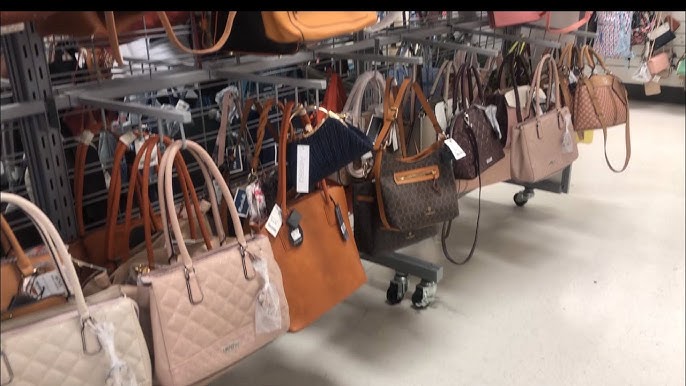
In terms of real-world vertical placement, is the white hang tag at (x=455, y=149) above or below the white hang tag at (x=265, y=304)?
above

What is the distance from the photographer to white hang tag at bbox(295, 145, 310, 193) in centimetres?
163

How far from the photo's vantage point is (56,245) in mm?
1104

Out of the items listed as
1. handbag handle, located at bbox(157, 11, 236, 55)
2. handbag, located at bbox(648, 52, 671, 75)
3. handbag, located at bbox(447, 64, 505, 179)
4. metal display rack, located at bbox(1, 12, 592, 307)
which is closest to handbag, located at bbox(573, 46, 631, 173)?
handbag, located at bbox(447, 64, 505, 179)

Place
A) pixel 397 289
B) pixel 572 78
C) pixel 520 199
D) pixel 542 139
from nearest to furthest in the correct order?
pixel 542 139 → pixel 397 289 → pixel 572 78 → pixel 520 199

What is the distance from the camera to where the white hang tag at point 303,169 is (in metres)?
1.63

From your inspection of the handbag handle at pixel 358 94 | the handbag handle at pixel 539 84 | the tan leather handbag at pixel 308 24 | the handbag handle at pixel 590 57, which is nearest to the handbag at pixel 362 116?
the handbag handle at pixel 358 94

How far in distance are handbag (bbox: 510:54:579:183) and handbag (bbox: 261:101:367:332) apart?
1.00 m

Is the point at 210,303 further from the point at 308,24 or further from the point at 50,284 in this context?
the point at 308,24

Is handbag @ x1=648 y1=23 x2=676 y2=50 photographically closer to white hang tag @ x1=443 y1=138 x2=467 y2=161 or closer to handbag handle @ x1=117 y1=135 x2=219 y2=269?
white hang tag @ x1=443 y1=138 x2=467 y2=161

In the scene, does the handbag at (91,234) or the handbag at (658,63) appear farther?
the handbag at (658,63)

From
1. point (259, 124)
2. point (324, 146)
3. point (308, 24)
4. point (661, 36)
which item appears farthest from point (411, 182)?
point (661, 36)

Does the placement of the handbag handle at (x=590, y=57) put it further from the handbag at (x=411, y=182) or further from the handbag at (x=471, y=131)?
the handbag at (x=411, y=182)

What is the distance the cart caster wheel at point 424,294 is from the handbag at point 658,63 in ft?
8.53

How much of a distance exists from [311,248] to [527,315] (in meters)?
1.26
